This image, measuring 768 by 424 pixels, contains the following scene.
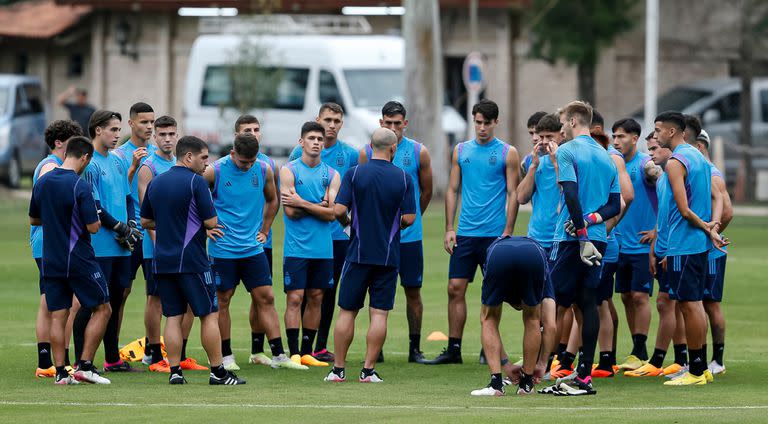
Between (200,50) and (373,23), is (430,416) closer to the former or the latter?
(200,50)

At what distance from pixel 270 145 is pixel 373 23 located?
910 centimetres

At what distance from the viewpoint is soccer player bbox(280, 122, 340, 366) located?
44.9 feet

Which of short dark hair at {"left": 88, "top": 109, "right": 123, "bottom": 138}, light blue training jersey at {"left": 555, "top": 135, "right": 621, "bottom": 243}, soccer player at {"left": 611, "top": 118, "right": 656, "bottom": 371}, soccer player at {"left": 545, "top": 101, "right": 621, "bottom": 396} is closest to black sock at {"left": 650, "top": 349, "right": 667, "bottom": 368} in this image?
soccer player at {"left": 611, "top": 118, "right": 656, "bottom": 371}

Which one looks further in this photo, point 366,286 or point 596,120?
point 596,120

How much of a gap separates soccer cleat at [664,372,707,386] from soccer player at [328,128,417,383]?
2.33 m

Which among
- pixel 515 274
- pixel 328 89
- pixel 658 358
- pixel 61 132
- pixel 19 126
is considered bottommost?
pixel 658 358

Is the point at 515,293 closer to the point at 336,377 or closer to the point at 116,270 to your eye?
the point at 336,377

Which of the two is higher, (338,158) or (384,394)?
(338,158)

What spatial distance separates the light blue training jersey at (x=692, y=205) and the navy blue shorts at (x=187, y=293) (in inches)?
145

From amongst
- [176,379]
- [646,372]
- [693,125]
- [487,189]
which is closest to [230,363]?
[176,379]

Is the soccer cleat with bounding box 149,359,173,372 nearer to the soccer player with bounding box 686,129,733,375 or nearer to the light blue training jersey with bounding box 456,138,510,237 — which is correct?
the light blue training jersey with bounding box 456,138,510,237

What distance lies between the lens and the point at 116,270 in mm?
13055

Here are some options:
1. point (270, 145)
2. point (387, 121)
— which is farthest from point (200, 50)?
point (387, 121)

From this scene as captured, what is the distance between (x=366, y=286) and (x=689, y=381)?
2.68 metres
